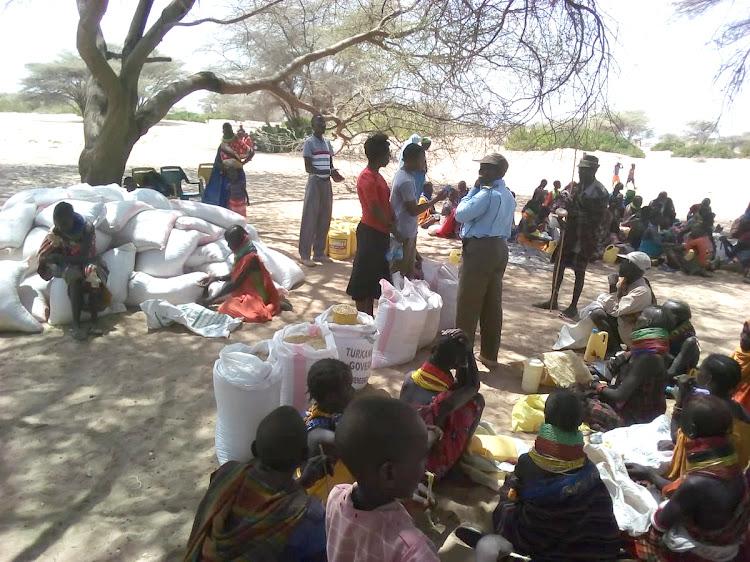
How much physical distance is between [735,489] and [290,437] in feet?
4.78

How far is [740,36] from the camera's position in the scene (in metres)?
7.31

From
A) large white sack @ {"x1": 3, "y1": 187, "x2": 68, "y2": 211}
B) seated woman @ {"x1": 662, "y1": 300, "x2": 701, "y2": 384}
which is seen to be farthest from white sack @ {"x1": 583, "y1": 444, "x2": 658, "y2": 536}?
large white sack @ {"x1": 3, "y1": 187, "x2": 68, "y2": 211}

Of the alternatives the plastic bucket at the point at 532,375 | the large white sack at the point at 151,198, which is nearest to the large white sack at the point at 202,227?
the large white sack at the point at 151,198

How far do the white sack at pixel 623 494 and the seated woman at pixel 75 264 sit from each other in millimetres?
3474

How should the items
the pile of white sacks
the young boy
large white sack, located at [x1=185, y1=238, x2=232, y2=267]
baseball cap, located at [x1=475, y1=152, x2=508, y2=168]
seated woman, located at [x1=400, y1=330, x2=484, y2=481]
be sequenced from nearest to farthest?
the young boy, seated woman, located at [x1=400, y1=330, x2=484, y2=481], baseball cap, located at [x1=475, y1=152, x2=508, y2=168], the pile of white sacks, large white sack, located at [x1=185, y1=238, x2=232, y2=267]

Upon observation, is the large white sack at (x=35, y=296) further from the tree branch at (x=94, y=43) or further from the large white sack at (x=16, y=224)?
the tree branch at (x=94, y=43)

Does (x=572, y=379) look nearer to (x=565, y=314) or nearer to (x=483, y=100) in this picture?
(x=565, y=314)

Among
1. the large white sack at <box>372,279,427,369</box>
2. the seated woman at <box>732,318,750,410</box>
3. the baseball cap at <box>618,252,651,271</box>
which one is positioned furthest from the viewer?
the baseball cap at <box>618,252,651,271</box>

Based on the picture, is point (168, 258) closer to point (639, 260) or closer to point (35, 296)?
point (35, 296)

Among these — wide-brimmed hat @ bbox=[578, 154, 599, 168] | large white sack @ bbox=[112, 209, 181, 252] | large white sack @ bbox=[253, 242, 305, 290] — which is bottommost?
large white sack @ bbox=[253, 242, 305, 290]

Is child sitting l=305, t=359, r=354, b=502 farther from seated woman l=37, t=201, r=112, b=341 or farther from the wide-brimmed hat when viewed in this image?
the wide-brimmed hat

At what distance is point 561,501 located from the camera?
1.93 meters

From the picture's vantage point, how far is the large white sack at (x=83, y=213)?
467cm

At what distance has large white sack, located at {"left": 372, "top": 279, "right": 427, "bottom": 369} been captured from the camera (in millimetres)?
3834
